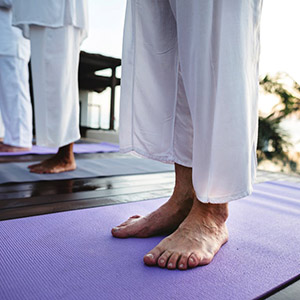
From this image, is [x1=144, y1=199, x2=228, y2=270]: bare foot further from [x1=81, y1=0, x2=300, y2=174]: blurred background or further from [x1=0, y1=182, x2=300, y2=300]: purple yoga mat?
[x1=81, y1=0, x2=300, y2=174]: blurred background

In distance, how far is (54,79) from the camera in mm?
1615

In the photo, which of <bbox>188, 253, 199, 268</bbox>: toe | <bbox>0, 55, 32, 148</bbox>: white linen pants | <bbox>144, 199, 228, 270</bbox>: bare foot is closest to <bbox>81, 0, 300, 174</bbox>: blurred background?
<bbox>0, 55, 32, 148</bbox>: white linen pants

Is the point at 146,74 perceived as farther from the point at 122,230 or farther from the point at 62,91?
the point at 62,91

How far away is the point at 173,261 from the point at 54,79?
133cm

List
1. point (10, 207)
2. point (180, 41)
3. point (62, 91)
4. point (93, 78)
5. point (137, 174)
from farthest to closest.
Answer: point (93, 78), point (137, 174), point (62, 91), point (10, 207), point (180, 41)

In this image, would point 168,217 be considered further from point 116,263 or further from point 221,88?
point 221,88

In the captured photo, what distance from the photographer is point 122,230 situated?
31.5 inches

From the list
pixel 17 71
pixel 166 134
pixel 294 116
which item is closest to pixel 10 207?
pixel 166 134

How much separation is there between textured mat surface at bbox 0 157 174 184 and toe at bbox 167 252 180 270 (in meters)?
1.08

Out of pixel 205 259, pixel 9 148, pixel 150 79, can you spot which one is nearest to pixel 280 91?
pixel 9 148

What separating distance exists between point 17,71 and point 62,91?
37.0 inches

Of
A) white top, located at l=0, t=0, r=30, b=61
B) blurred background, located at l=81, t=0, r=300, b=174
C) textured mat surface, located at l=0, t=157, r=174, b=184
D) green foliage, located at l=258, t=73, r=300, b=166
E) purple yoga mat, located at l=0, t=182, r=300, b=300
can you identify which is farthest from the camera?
green foliage, located at l=258, t=73, r=300, b=166

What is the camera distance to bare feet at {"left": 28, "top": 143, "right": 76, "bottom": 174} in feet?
5.58

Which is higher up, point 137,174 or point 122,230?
point 122,230
